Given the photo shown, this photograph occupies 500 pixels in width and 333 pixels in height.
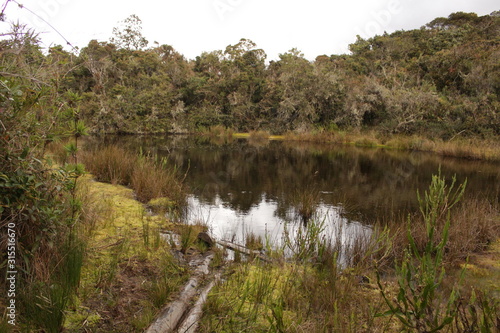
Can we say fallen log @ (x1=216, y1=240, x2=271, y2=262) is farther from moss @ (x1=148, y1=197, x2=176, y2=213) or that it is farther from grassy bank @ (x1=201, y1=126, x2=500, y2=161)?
grassy bank @ (x1=201, y1=126, x2=500, y2=161)

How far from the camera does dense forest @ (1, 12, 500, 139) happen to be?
18.9 meters

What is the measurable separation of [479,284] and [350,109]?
66.3 feet

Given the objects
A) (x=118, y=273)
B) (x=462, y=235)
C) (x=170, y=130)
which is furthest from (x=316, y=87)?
(x=118, y=273)

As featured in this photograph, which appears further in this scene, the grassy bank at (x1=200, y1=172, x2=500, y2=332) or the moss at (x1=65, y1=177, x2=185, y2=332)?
the moss at (x1=65, y1=177, x2=185, y2=332)

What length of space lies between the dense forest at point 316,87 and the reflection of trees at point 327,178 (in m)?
5.58

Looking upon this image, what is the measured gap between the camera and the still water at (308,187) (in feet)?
19.1

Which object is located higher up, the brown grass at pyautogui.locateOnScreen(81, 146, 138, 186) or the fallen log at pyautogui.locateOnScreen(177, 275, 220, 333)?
the brown grass at pyautogui.locateOnScreen(81, 146, 138, 186)

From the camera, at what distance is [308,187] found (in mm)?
8664

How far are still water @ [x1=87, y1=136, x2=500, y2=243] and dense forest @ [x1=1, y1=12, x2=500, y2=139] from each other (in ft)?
18.9

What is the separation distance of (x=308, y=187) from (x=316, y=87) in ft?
54.5

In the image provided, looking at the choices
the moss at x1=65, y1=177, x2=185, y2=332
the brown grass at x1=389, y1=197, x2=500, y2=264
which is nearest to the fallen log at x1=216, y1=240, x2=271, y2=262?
the moss at x1=65, y1=177, x2=185, y2=332

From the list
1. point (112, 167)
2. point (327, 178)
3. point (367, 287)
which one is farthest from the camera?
point (327, 178)

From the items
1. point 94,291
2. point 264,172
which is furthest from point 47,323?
point 264,172

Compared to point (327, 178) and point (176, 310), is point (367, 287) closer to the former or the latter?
point (176, 310)
